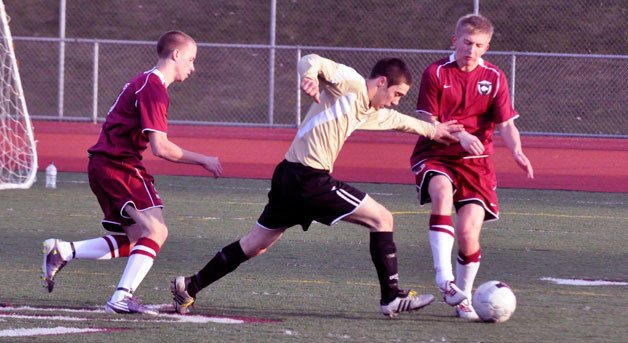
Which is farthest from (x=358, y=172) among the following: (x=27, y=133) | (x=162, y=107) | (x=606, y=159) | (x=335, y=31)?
(x=162, y=107)

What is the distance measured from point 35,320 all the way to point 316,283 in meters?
2.19

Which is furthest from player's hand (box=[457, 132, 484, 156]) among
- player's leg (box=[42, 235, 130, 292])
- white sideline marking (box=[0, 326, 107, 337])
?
white sideline marking (box=[0, 326, 107, 337])

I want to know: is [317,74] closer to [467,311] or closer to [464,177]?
A: [464,177]

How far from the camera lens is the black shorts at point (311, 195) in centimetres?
645

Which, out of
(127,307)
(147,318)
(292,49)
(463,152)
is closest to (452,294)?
(463,152)

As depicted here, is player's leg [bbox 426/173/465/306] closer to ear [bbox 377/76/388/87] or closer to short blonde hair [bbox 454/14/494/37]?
ear [bbox 377/76/388/87]

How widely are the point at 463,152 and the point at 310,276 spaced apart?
1741 millimetres

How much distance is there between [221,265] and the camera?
6.70 metres

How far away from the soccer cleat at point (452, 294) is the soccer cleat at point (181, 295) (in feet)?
4.51

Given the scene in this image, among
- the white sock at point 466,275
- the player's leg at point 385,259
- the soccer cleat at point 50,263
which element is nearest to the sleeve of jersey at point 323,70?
the player's leg at point 385,259

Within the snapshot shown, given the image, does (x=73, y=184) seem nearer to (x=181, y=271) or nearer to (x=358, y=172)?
(x=358, y=172)

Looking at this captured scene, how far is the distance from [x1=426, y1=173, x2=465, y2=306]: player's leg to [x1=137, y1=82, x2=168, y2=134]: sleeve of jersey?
153 centimetres

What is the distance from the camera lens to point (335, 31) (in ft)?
81.4

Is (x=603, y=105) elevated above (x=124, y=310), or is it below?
above
